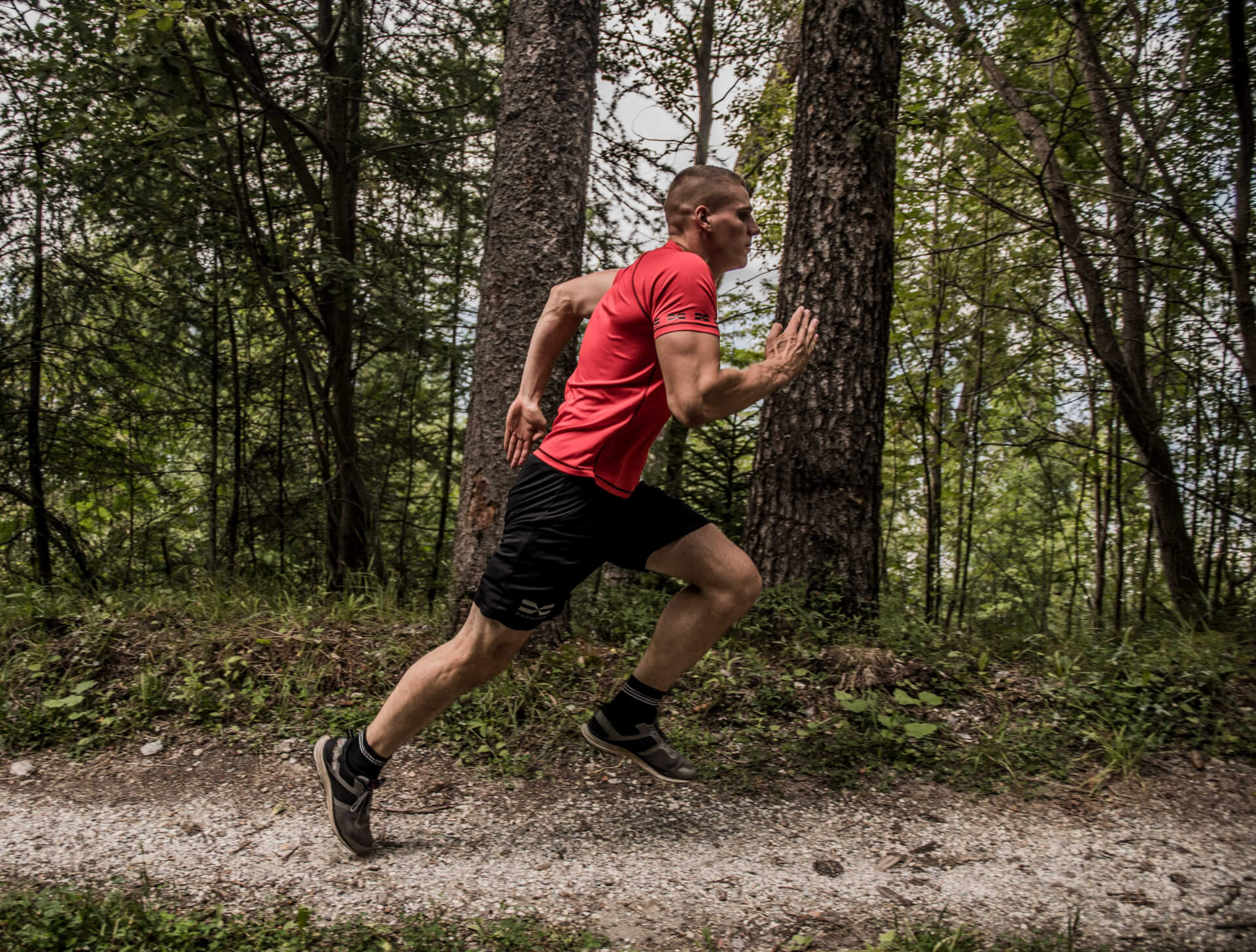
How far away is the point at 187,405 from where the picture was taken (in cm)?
770

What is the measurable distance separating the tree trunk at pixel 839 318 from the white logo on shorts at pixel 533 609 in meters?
2.31

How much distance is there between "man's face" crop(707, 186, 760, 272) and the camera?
2932 mm

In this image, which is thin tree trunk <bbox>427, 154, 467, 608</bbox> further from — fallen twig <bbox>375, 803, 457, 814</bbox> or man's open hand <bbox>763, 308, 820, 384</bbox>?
man's open hand <bbox>763, 308, 820, 384</bbox>

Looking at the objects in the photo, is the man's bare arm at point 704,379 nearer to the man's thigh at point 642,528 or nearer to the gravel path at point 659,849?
the man's thigh at point 642,528

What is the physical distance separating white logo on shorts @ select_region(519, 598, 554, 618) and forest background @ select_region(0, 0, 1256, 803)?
48.5 inches

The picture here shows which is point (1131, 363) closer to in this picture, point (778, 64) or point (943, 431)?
point (943, 431)

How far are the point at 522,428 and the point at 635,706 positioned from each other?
1.23 metres

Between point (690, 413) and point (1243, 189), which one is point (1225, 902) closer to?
point (690, 413)

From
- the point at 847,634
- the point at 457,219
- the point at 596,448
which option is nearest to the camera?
the point at 596,448

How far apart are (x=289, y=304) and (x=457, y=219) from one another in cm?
202

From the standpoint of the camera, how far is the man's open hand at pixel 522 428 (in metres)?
3.38

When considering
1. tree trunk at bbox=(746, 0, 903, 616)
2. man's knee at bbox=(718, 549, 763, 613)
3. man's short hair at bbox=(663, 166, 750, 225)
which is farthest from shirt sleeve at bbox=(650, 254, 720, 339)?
tree trunk at bbox=(746, 0, 903, 616)

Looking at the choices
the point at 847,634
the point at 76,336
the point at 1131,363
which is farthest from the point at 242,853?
the point at 1131,363

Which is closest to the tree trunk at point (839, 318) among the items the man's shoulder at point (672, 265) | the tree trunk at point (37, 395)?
the man's shoulder at point (672, 265)
